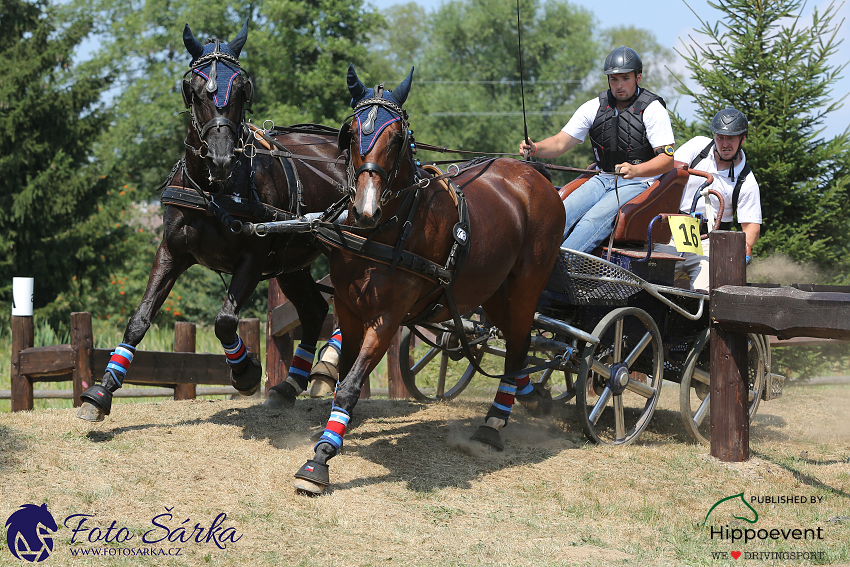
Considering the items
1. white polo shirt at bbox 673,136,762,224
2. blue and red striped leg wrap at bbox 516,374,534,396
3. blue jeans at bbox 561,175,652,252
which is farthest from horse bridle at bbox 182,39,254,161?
white polo shirt at bbox 673,136,762,224

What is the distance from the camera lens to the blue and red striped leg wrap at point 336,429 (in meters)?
4.36

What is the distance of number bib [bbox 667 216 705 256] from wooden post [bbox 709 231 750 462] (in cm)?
51

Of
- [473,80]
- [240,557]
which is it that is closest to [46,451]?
[240,557]

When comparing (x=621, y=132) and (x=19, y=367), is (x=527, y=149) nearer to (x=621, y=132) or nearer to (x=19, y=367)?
(x=621, y=132)

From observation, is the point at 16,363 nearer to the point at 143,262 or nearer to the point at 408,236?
the point at 408,236

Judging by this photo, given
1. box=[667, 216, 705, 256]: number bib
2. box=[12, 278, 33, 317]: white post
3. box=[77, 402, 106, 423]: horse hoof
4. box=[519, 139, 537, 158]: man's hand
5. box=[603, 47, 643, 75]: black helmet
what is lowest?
box=[77, 402, 106, 423]: horse hoof

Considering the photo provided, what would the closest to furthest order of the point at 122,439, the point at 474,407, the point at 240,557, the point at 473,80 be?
1. the point at 240,557
2. the point at 122,439
3. the point at 474,407
4. the point at 473,80

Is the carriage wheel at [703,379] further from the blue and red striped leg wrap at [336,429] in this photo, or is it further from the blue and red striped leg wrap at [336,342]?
the blue and red striped leg wrap at [336,429]

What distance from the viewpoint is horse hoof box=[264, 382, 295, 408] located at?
235 inches

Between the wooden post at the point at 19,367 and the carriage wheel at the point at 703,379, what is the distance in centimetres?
517

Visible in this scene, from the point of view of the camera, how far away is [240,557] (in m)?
3.48

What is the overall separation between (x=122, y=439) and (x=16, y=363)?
2.15 m

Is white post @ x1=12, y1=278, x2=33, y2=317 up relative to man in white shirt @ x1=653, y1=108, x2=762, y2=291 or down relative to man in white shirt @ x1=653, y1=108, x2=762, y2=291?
down

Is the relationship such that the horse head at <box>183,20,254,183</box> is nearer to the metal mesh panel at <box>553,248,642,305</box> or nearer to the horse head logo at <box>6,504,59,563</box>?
the horse head logo at <box>6,504,59,563</box>
